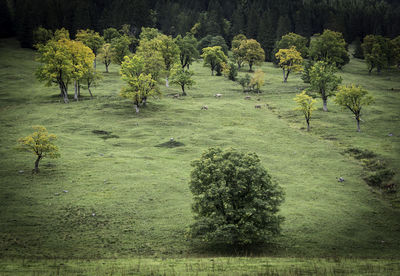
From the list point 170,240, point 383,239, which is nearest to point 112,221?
point 170,240

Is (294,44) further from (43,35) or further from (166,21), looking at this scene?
(43,35)

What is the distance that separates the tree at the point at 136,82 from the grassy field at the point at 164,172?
4.19 metres

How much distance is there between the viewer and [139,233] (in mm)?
39188

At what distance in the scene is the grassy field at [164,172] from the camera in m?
37.8

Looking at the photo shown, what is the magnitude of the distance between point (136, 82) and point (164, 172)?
34.0 metres

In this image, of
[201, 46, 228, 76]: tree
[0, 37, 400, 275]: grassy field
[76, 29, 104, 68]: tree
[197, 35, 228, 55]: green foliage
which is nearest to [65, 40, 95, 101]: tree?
[0, 37, 400, 275]: grassy field

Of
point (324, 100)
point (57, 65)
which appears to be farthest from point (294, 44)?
point (57, 65)

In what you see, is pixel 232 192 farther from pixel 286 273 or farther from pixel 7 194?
pixel 7 194

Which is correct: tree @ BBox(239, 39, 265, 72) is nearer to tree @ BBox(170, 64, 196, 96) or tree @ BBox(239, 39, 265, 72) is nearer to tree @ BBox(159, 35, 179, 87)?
tree @ BBox(159, 35, 179, 87)

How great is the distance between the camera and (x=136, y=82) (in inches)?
3265

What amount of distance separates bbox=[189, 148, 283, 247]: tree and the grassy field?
2.16m

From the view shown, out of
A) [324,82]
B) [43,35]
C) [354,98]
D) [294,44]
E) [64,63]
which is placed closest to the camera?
[354,98]

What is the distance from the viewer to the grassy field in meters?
37.8

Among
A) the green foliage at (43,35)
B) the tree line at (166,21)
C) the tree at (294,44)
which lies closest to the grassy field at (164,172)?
the green foliage at (43,35)
